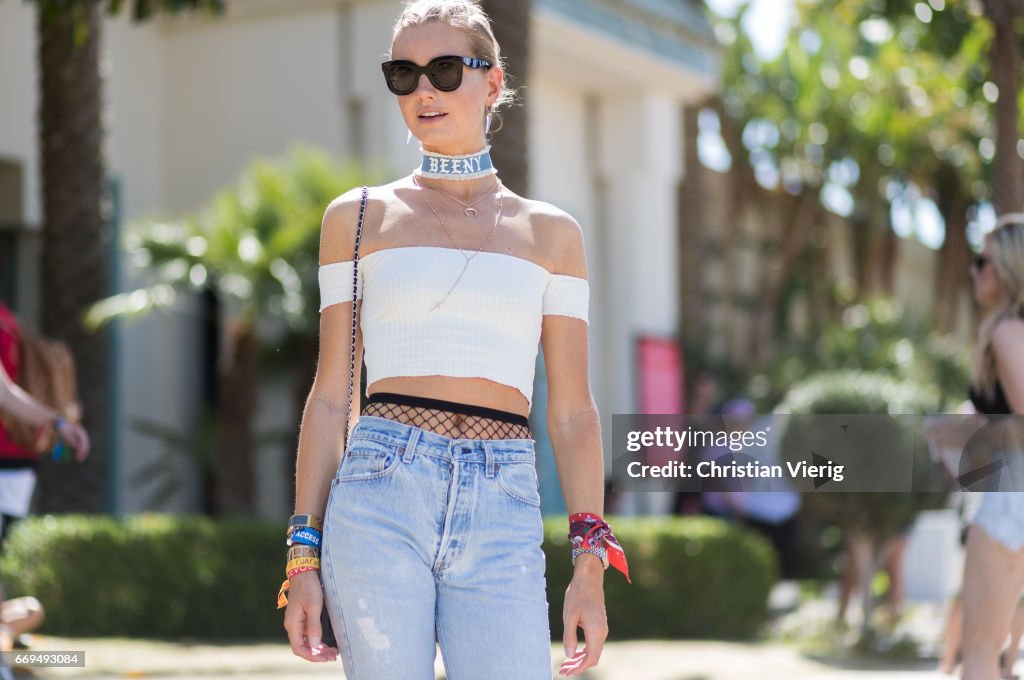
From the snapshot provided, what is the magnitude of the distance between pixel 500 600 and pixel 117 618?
7.45m

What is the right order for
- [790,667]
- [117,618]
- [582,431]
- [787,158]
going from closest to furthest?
[582,431]
[790,667]
[117,618]
[787,158]

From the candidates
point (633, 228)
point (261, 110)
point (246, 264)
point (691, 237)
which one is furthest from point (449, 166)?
point (691, 237)

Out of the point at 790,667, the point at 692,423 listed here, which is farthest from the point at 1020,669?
the point at 692,423

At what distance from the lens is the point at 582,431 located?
9.23ft

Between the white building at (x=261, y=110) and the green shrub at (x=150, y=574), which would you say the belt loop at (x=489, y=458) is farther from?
the white building at (x=261, y=110)

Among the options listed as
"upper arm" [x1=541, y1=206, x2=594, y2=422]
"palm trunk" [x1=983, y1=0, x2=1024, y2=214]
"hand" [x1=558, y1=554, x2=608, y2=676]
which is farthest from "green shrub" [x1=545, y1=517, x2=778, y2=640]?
"hand" [x1=558, y1=554, x2=608, y2=676]

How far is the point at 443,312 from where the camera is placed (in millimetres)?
2693

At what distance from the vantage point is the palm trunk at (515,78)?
9773 mm

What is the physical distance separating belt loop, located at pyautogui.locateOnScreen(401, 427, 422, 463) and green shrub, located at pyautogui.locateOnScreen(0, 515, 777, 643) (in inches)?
276

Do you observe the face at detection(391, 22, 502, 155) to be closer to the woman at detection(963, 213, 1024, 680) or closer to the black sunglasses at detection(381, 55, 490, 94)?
the black sunglasses at detection(381, 55, 490, 94)

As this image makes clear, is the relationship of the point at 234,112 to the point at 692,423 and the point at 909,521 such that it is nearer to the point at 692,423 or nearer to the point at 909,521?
the point at 909,521

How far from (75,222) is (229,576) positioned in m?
2.73

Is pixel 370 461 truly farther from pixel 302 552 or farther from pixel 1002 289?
pixel 1002 289

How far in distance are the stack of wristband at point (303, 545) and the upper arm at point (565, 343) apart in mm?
501
